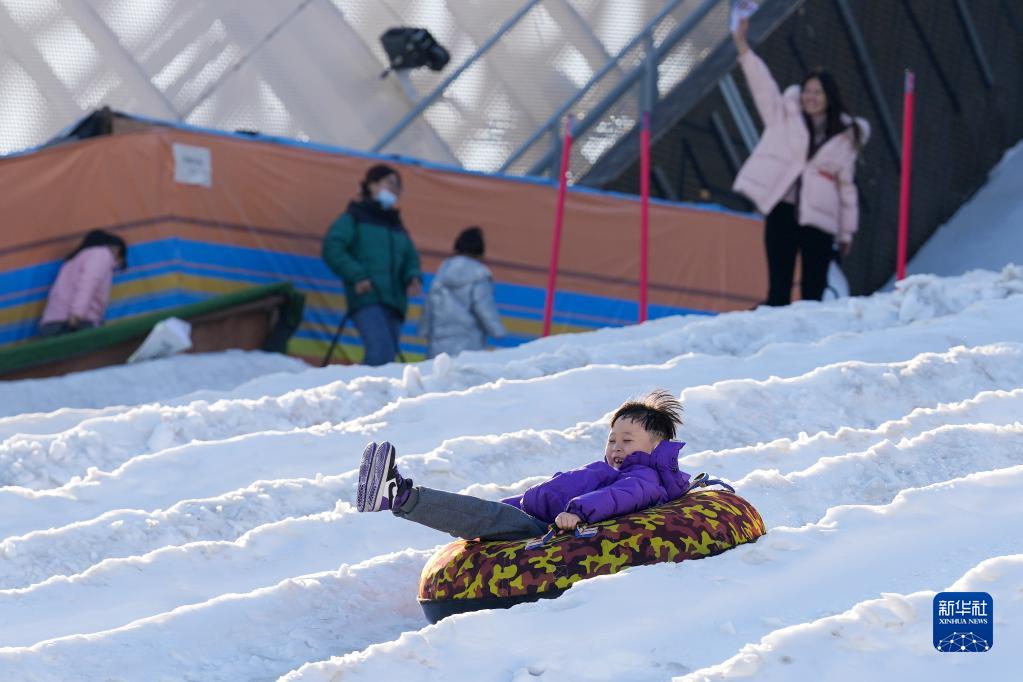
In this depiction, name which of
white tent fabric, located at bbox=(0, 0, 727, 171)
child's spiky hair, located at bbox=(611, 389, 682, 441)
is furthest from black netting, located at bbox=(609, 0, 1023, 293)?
child's spiky hair, located at bbox=(611, 389, 682, 441)

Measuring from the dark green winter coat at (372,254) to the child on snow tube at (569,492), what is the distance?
4.20 metres

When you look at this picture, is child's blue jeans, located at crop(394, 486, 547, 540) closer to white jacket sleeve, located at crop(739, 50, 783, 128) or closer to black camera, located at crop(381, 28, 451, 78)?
white jacket sleeve, located at crop(739, 50, 783, 128)

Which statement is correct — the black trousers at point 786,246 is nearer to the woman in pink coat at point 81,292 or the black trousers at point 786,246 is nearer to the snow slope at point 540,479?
the snow slope at point 540,479

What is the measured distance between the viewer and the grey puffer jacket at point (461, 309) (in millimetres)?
9180

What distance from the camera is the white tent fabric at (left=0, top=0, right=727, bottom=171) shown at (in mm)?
11766

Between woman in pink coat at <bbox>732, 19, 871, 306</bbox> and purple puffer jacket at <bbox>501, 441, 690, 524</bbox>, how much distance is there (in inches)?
157

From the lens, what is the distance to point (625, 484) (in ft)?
15.4

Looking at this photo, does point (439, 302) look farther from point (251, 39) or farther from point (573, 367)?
point (251, 39)

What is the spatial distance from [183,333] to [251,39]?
12.3 feet

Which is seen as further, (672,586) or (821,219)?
(821,219)

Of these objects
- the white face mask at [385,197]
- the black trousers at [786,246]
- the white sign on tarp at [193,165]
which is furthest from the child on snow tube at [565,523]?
the white sign on tarp at [193,165]

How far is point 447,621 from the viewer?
4.18m

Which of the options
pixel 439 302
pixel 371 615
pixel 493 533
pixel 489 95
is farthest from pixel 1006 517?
pixel 489 95

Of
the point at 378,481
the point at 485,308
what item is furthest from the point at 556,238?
the point at 378,481
